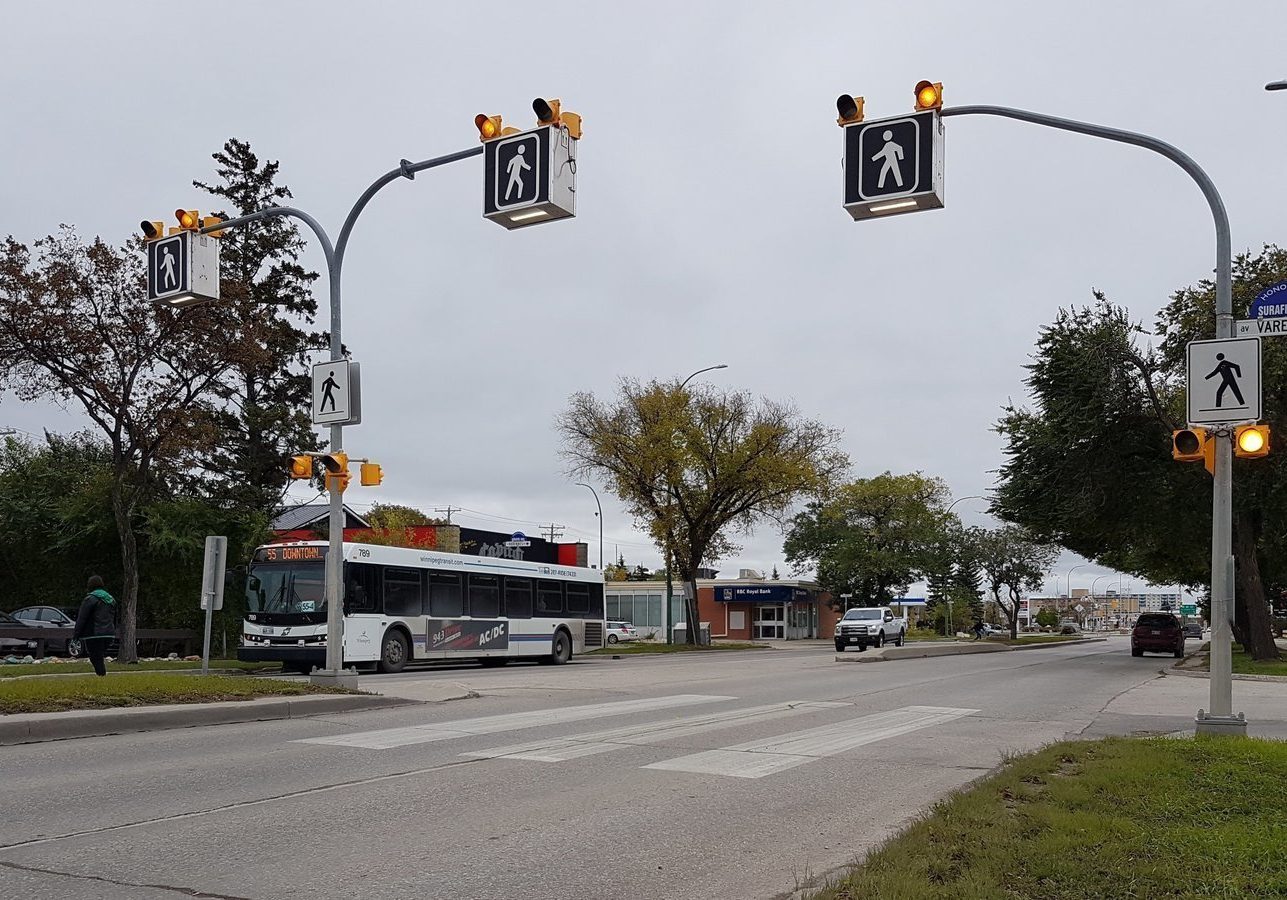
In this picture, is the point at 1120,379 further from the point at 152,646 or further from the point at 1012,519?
the point at 152,646

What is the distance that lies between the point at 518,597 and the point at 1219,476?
21.2m

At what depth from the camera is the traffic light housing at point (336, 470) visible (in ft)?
57.5

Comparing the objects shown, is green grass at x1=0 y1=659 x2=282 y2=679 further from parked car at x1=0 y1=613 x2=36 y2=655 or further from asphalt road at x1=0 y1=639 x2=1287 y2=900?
asphalt road at x1=0 y1=639 x2=1287 y2=900

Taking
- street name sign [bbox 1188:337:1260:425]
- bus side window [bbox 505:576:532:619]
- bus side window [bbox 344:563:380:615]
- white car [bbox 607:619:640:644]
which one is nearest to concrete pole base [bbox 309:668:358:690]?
bus side window [bbox 344:563:380:615]

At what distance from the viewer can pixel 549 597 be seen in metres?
32.3

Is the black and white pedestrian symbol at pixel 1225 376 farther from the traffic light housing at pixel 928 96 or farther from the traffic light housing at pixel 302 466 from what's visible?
the traffic light housing at pixel 302 466

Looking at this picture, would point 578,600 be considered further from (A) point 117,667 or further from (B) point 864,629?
(B) point 864,629

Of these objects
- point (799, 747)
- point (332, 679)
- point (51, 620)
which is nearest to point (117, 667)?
point (332, 679)

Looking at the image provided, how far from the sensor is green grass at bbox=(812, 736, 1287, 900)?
5.42 m

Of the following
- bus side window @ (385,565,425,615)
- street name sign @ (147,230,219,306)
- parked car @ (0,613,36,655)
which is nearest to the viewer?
street name sign @ (147,230,219,306)

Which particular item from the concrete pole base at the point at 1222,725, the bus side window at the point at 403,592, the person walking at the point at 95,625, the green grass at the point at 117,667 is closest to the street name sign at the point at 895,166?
the concrete pole base at the point at 1222,725

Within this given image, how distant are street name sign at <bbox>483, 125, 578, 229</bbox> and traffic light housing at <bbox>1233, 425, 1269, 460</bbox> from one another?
742cm

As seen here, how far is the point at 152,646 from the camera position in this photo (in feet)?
105

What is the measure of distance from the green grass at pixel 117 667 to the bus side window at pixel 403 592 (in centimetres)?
363
